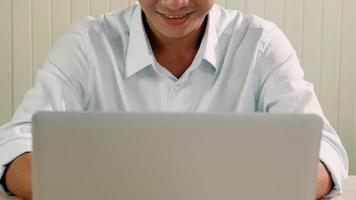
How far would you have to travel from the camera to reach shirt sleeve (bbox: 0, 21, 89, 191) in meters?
1.09

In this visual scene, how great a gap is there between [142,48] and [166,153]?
770 millimetres

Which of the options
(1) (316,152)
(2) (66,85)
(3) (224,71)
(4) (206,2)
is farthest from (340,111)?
(1) (316,152)

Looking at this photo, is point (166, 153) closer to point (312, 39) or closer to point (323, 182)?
point (323, 182)

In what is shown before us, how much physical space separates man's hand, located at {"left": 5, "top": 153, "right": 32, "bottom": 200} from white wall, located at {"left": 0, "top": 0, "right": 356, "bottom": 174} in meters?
1.17

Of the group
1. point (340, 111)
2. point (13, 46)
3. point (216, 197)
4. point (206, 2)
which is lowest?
point (340, 111)

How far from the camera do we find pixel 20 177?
102 centimetres

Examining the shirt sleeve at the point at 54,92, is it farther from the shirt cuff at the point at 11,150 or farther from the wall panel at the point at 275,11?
the wall panel at the point at 275,11

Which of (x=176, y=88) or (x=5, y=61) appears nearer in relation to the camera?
(x=176, y=88)

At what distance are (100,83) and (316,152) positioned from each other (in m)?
0.81

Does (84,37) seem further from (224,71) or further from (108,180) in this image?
(108,180)

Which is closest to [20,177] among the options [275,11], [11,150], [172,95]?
[11,150]

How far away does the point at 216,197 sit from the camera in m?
0.62

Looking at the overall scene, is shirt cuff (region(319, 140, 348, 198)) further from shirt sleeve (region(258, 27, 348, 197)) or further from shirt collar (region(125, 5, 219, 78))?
shirt collar (region(125, 5, 219, 78))

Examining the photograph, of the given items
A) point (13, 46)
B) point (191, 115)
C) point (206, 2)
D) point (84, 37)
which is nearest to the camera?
point (191, 115)
